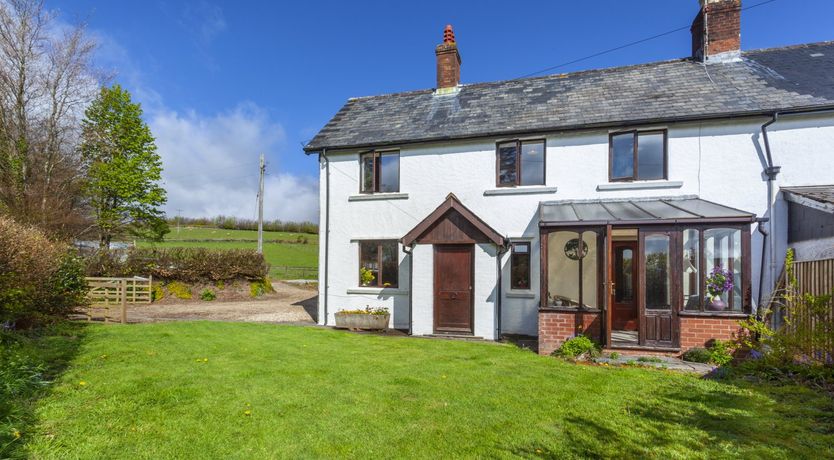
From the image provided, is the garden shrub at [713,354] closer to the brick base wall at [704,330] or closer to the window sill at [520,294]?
the brick base wall at [704,330]

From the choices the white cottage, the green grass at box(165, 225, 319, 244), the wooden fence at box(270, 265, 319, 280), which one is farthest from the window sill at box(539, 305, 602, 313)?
the green grass at box(165, 225, 319, 244)

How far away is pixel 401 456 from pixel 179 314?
45.9 ft

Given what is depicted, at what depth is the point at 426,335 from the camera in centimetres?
1116

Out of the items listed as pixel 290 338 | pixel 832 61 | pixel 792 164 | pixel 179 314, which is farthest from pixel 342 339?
pixel 832 61

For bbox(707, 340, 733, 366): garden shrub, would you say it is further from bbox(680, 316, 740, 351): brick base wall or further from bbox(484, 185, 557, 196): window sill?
bbox(484, 185, 557, 196): window sill

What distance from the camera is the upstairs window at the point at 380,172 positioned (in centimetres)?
1308

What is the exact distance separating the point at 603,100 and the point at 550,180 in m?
3.16

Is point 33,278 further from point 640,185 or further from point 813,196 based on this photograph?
point 813,196

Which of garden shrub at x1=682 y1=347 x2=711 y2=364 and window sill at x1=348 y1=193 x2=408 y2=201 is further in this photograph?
window sill at x1=348 y1=193 x2=408 y2=201

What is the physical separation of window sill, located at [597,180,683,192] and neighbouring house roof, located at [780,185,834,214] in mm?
2254

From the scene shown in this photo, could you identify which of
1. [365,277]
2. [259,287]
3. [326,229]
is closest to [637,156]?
Result: [365,277]

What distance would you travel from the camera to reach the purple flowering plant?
8.45 meters

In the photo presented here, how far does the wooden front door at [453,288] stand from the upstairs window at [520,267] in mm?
1300

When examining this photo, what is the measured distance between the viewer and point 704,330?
8.33 metres
